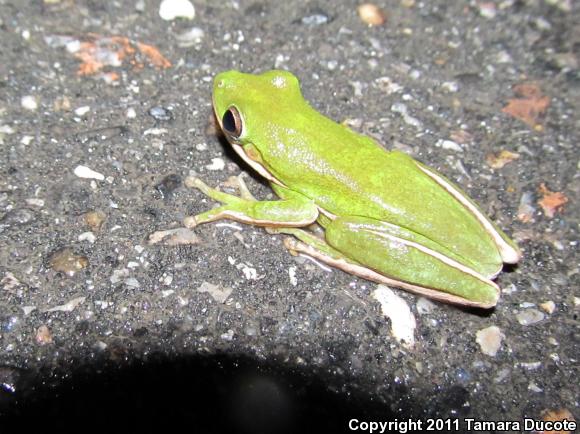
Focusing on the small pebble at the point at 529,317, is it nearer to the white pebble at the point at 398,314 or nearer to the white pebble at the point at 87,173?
the white pebble at the point at 398,314

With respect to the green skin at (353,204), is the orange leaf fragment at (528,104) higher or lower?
higher

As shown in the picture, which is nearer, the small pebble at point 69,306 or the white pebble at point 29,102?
the small pebble at point 69,306

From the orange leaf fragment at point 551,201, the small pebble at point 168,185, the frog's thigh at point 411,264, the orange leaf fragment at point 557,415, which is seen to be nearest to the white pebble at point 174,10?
the small pebble at point 168,185

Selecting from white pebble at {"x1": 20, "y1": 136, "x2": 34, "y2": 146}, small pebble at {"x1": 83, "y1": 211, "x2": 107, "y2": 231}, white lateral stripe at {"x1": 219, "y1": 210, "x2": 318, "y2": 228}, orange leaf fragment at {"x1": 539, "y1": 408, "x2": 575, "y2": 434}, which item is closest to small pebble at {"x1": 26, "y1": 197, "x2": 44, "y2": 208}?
small pebble at {"x1": 83, "y1": 211, "x2": 107, "y2": 231}

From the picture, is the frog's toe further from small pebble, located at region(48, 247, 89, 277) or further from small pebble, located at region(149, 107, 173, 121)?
small pebble, located at region(149, 107, 173, 121)

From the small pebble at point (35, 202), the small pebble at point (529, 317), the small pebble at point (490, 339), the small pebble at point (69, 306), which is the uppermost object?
the small pebble at point (529, 317)

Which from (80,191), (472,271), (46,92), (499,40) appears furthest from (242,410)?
(499,40)

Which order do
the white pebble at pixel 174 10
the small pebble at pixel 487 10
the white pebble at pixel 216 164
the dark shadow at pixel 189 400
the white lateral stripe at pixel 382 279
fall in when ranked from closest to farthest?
1. the dark shadow at pixel 189 400
2. the white lateral stripe at pixel 382 279
3. the white pebble at pixel 216 164
4. the white pebble at pixel 174 10
5. the small pebble at pixel 487 10

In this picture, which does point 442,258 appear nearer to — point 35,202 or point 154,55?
point 35,202
